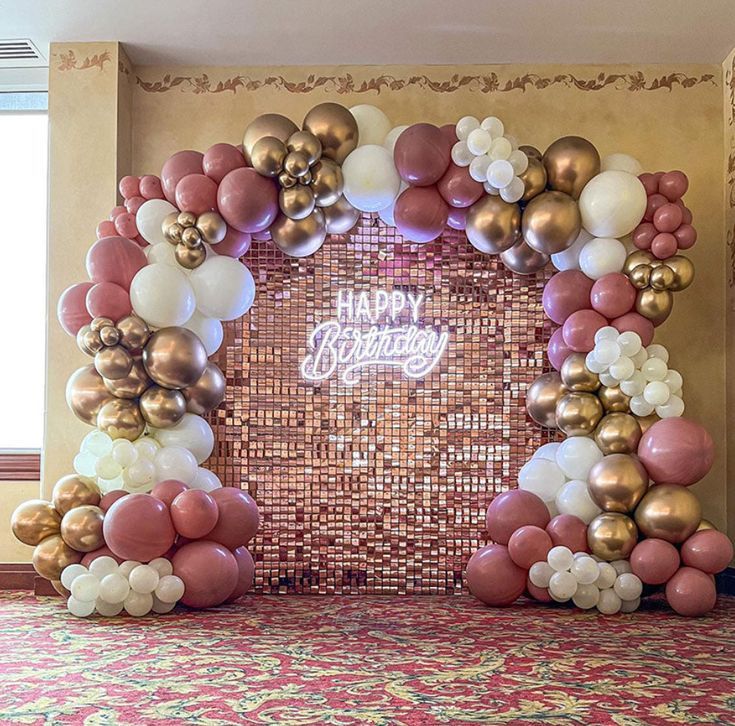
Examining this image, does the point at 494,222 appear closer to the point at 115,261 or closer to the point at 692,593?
the point at 115,261

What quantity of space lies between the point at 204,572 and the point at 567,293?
80.8 inches

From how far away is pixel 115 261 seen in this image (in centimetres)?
445

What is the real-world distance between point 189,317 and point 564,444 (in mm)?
1786

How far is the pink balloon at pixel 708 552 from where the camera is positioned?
170 inches

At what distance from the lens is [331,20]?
4.83 meters

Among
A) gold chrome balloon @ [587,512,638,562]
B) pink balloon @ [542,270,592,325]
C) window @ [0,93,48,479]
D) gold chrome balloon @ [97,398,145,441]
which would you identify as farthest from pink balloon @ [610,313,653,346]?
window @ [0,93,48,479]

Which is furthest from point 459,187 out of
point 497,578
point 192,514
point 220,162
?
point 192,514

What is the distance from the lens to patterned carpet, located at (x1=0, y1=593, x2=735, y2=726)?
2787mm

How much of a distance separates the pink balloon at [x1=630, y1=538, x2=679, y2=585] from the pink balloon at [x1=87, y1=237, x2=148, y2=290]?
2.50m

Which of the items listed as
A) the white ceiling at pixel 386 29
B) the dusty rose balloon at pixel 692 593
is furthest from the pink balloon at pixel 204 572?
the white ceiling at pixel 386 29

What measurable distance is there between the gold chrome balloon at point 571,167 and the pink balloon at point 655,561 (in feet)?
5.22

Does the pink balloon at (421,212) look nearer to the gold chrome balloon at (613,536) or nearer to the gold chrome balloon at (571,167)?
the gold chrome balloon at (571,167)

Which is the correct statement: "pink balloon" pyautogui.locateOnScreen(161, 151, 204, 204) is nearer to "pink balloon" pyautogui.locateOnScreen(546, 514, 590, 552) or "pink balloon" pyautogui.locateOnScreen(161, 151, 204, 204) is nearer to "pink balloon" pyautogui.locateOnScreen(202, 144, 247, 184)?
"pink balloon" pyautogui.locateOnScreen(202, 144, 247, 184)

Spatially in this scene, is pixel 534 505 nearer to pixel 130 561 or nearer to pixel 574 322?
pixel 574 322
